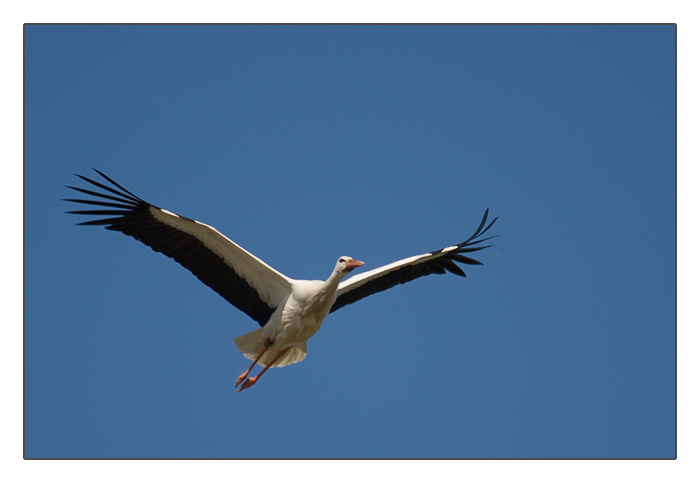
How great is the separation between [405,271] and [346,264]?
1474mm

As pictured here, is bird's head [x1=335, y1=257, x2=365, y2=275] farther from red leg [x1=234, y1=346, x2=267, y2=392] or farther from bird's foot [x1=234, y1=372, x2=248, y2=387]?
bird's foot [x1=234, y1=372, x2=248, y2=387]

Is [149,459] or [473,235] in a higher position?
[473,235]

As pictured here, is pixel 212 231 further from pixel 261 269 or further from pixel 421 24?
pixel 421 24

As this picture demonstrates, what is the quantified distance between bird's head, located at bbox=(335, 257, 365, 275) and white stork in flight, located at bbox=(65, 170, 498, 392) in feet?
→ 0.04

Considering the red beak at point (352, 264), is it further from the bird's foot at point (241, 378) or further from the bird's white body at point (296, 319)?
the bird's foot at point (241, 378)

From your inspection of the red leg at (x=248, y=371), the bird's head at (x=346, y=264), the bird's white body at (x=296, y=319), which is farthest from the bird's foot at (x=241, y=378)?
the bird's head at (x=346, y=264)

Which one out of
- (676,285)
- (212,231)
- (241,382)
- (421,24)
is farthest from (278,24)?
(676,285)

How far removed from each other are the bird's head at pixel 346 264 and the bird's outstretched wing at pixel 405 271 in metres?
0.85

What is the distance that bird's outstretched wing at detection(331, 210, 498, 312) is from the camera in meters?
10.8

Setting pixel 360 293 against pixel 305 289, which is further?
pixel 360 293

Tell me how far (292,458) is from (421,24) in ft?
16.2

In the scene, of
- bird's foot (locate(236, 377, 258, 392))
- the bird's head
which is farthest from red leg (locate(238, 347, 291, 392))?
the bird's head

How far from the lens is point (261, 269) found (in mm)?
10164

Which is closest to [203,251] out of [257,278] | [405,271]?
[257,278]
